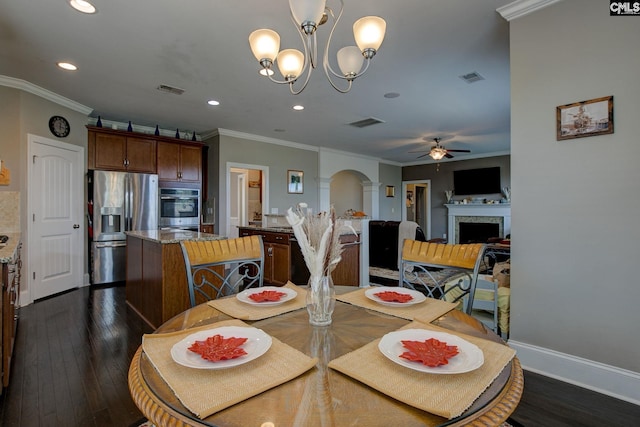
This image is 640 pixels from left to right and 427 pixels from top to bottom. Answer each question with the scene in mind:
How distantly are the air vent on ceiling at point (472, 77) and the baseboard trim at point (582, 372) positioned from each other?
264cm

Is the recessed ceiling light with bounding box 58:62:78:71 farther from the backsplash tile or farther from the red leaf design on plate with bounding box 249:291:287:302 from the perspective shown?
the red leaf design on plate with bounding box 249:291:287:302

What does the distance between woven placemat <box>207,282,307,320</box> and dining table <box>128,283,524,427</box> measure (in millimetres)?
152

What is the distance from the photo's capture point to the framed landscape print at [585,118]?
1.92 metres

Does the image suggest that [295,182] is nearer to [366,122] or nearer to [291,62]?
[366,122]

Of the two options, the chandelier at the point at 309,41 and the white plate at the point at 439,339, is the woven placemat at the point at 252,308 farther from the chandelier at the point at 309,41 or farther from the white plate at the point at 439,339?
the chandelier at the point at 309,41

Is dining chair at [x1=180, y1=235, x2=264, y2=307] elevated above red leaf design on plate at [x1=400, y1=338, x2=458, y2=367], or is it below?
above

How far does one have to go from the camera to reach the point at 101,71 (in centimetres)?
330

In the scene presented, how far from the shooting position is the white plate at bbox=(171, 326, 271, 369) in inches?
30.7

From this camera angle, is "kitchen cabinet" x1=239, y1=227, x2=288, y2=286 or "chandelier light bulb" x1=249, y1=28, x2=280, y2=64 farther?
"kitchen cabinet" x1=239, y1=227, x2=288, y2=286

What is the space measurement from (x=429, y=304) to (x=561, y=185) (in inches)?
57.7

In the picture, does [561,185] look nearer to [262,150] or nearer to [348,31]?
[348,31]

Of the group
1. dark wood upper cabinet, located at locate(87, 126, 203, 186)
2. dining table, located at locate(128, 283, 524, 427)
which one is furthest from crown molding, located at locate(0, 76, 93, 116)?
dining table, located at locate(128, 283, 524, 427)

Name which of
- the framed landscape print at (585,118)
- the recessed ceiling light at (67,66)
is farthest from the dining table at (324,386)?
the recessed ceiling light at (67,66)

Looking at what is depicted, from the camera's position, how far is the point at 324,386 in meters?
0.73
